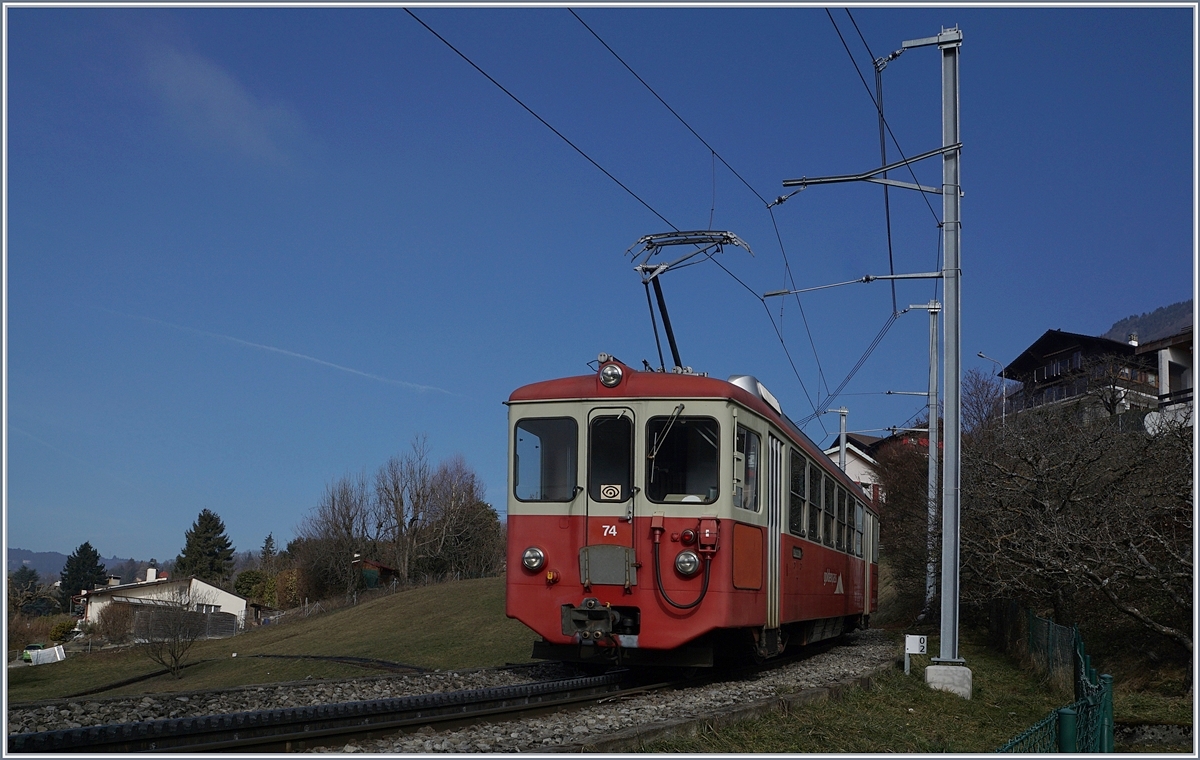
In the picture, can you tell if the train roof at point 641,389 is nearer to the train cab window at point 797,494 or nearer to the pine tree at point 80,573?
the train cab window at point 797,494

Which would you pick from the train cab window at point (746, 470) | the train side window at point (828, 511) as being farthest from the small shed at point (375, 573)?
the train cab window at point (746, 470)

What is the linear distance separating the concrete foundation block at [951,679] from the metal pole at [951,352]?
153mm

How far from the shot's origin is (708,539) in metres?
9.40

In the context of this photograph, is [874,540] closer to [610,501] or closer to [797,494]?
[797,494]

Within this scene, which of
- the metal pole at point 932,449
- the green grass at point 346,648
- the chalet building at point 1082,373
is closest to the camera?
the metal pole at point 932,449

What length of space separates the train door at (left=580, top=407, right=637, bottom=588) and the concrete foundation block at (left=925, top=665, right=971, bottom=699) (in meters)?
3.96

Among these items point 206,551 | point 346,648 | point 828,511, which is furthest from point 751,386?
point 206,551

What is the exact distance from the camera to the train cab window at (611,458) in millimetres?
9875

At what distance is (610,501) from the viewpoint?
32.3 feet

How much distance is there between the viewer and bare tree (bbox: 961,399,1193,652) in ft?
40.4

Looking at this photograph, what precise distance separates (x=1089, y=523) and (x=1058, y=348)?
1791 inches

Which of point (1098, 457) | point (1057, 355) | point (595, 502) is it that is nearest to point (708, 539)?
point (595, 502)

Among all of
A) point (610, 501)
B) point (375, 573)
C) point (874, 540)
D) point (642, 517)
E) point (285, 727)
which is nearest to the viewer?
point (285, 727)

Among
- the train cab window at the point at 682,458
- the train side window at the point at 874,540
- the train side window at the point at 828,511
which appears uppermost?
the train cab window at the point at 682,458
